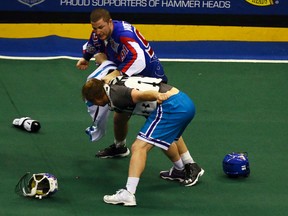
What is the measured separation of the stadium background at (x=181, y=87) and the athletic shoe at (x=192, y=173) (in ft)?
0.38

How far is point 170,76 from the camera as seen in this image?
1275 cm

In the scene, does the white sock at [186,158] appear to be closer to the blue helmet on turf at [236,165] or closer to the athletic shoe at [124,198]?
the blue helmet on turf at [236,165]

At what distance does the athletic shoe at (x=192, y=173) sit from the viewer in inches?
365

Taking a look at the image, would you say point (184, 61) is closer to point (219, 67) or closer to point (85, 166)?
point (219, 67)

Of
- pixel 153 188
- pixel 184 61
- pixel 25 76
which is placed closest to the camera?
pixel 153 188

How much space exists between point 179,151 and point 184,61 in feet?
13.9

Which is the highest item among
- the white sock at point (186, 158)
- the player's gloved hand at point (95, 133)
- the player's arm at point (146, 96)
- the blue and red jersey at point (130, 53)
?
the blue and red jersey at point (130, 53)

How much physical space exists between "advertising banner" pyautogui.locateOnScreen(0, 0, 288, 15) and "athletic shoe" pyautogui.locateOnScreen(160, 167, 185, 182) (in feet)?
16.4

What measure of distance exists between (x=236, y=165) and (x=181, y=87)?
317 cm

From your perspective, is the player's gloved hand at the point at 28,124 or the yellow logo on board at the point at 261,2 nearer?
the player's gloved hand at the point at 28,124

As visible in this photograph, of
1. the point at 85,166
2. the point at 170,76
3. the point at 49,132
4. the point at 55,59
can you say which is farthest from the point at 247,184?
the point at 55,59

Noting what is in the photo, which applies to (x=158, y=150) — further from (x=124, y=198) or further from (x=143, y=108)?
(x=124, y=198)

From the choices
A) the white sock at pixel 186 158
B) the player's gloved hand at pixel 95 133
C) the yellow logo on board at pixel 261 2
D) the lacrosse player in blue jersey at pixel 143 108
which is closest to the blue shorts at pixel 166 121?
the lacrosse player in blue jersey at pixel 143 108

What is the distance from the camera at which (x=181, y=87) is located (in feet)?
40.4
